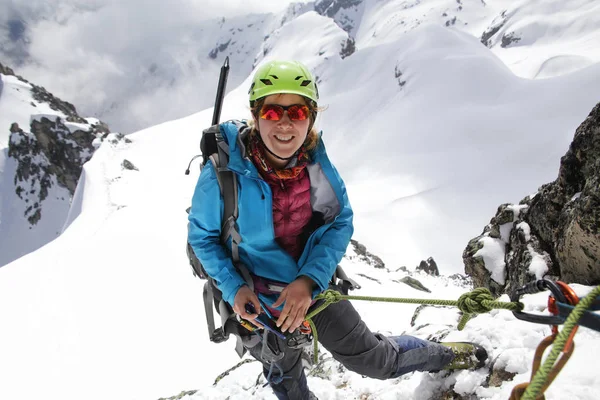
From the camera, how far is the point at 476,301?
1.86 meters

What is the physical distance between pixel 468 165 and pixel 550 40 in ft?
360

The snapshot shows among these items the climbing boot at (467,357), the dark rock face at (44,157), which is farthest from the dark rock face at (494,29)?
the climbing boot at (467,357)

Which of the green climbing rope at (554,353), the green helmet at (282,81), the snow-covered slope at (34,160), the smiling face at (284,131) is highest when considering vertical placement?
the snow-covered slope at (34,160)

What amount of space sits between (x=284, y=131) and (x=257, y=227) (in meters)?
0.66

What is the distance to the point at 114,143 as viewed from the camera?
52.6 metres

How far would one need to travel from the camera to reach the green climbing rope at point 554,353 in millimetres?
1126

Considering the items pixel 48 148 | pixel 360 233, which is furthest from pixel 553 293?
pixel 48 148

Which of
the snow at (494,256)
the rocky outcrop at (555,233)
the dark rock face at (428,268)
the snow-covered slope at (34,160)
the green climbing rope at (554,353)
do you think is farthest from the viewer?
the snow-covered slope at (34,160)

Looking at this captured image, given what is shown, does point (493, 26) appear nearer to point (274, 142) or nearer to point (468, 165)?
point (468, 165)

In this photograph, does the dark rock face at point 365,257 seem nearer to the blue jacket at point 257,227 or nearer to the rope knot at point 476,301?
the blue jacket at point 257,227

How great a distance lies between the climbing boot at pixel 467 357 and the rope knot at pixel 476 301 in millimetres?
1272

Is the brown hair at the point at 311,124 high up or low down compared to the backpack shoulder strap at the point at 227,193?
up

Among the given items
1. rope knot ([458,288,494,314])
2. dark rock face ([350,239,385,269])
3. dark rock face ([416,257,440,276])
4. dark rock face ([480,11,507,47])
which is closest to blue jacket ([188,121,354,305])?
rope knot ([458,288,494,314])

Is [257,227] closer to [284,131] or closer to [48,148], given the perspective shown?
[284,131]
